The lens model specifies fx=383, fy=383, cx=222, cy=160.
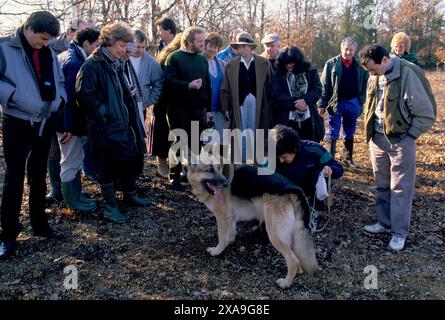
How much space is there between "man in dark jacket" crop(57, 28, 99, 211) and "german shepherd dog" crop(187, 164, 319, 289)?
5.30 ft

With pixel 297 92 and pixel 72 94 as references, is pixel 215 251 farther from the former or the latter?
pixel 297 92

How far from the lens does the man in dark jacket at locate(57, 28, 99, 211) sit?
4707 mm

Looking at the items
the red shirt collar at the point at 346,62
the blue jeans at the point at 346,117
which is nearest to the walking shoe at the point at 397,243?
the blue jeans at the point at 346,117

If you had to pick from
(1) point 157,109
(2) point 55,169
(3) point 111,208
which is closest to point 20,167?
(3) point 111,208

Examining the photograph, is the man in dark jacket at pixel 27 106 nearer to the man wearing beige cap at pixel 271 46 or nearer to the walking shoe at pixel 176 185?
the walking shoe at pixel 176 185

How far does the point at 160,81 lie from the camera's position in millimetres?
5531

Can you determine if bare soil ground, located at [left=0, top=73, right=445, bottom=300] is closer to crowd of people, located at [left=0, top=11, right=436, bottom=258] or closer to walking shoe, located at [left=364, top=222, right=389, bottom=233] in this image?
walking shoe, located at [left=364, top=222, right=389, bottom=233]

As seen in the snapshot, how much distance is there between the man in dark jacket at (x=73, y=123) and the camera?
4707 mm

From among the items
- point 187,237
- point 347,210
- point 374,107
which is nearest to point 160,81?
point 187,237

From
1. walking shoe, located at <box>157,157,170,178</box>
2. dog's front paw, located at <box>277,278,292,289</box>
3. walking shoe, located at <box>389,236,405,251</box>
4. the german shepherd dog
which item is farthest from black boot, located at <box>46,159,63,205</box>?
walking shoe, located at <box>389,236,405,251</box>

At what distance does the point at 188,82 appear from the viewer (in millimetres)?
5395

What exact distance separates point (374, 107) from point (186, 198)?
2.93 meters
